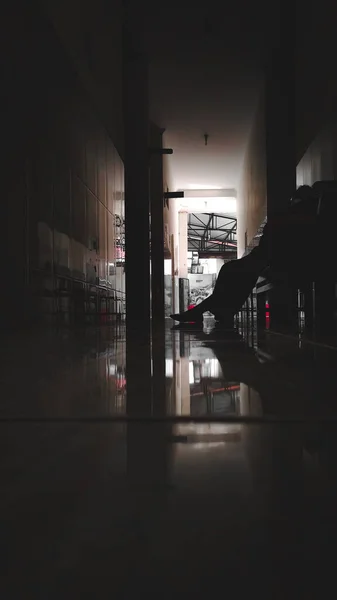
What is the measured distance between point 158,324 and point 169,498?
459 cm

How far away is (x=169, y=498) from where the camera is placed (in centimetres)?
26

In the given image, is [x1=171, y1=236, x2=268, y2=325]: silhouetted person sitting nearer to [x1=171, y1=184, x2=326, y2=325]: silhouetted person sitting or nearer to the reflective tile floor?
[x1=171, y1=184, x2=326, y2=325]: silhouetted person sitting

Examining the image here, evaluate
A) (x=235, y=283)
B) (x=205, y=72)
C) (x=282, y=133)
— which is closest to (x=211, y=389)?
(x=235, y=283)

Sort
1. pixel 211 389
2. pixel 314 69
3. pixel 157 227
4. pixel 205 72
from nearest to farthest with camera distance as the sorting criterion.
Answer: pixel 211 389
pixel 314 69
pixel 205 72
pixel 157 227

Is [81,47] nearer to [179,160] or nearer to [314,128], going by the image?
[314,128]

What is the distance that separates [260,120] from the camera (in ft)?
22.8

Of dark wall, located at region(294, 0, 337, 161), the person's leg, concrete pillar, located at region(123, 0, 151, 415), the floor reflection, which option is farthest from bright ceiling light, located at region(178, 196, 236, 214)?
the floor reflection

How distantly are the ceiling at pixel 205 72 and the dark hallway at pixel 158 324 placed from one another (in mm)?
27

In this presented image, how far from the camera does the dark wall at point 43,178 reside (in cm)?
308

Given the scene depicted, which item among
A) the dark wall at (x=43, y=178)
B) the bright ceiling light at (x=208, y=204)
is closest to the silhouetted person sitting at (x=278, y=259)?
the dark wall at (x=43, y=178)

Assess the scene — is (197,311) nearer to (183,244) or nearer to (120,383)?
(120,383)

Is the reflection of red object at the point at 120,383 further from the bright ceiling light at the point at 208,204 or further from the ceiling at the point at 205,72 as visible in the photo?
the bright ceiling light at the point at 208,204

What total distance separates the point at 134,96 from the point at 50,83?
223cm

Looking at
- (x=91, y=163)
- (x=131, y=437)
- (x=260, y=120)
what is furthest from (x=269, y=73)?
(x=131, y=437)
